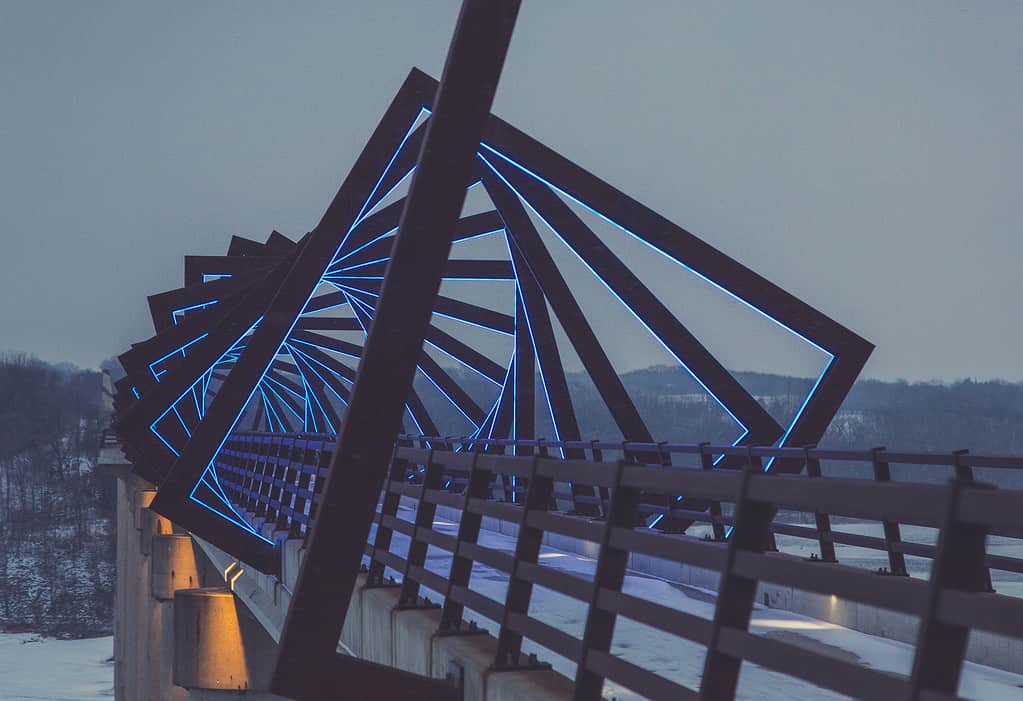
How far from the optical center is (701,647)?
9352mm

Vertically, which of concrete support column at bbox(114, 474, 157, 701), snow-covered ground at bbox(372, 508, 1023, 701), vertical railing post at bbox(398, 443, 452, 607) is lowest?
concrete support column at bbox(114, 474, 157, 701)

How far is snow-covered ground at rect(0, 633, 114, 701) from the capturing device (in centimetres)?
7919

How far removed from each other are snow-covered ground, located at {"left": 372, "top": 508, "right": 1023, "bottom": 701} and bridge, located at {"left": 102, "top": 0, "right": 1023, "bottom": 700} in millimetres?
56

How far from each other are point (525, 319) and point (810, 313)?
343 inches

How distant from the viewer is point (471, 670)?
272 inches

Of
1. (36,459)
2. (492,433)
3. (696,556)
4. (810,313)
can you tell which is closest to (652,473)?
(696,556)

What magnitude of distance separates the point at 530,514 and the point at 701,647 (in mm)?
3293

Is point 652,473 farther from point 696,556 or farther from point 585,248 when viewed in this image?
point 585,248

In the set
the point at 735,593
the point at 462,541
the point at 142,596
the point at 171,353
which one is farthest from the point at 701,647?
the point at 142,596

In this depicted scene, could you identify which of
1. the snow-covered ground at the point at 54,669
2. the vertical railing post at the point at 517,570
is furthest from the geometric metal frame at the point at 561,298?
the snow-covered ground at the point at 54,669

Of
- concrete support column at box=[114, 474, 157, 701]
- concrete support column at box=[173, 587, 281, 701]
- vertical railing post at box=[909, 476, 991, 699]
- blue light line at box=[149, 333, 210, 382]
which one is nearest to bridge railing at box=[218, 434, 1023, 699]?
vertical railing post at box=[909, 476, 991, 699]

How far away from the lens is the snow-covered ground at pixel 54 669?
79.2 m

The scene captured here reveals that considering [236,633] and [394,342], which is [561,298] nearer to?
[236,633]

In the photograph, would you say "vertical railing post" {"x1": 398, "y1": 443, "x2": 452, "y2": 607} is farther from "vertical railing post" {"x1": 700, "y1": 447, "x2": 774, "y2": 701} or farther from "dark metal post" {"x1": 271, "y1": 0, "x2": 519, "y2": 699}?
"vertical railing post" {"x1": 700, "y1": 447, "x2": 774, "y2": 701}
